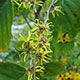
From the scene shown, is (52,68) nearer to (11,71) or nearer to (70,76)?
(11,71)

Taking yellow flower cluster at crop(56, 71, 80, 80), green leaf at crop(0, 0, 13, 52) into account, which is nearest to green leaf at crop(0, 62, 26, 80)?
green leaf at crop(0, 0, 13, 52)

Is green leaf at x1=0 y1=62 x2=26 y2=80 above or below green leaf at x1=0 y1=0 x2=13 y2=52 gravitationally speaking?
below

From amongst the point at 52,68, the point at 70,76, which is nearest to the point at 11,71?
the point at 52,68

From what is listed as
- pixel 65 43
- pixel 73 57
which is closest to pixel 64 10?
pixel 65 43

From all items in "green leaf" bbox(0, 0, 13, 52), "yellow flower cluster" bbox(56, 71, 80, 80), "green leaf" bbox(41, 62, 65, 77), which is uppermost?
"green leaf" bbox(0, 0, 13, 52)

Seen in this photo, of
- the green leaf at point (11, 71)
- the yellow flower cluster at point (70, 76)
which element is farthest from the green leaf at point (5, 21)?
the yellow flower cluster at point (70, 76)

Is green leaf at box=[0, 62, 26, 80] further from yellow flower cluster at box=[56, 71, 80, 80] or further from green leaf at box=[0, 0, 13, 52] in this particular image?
yellow flower cluster at box=[56, 71, 80, 80]
